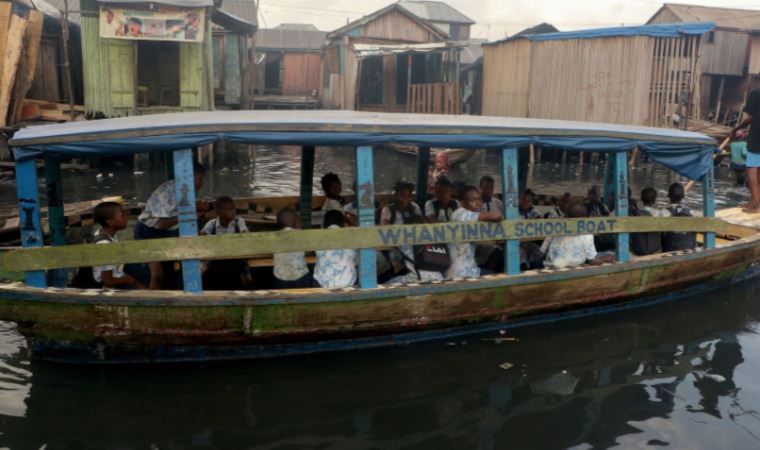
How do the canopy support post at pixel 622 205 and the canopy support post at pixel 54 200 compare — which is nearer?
the canopy support post at pixel 54 200

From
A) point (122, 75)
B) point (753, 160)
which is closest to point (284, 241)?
point (753, 160)

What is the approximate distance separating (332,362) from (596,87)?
49.9 ft

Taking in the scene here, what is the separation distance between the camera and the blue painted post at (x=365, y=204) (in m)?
5.13

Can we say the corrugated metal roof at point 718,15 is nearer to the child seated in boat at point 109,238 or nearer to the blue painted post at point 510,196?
the blue painted post at point 510,196

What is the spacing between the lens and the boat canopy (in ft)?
14.9

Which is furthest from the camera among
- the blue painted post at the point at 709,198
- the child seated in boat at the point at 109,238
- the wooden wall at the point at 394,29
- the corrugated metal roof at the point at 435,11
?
the corrugated metal roof at the point at 435,11

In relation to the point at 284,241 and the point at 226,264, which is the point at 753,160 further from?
the point at 226,264

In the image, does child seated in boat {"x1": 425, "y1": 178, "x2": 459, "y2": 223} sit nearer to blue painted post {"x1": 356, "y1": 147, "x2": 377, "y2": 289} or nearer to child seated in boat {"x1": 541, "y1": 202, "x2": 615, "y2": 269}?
child seated in boat {"x1": 541, "y1": 202, "x2": 615, "y2": 269}

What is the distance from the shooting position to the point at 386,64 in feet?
78.9

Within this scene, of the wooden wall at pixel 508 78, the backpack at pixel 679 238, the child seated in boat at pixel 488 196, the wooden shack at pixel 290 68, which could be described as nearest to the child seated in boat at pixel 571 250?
the child seated in boat at pixel 488 196

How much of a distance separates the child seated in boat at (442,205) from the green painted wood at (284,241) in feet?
3.78

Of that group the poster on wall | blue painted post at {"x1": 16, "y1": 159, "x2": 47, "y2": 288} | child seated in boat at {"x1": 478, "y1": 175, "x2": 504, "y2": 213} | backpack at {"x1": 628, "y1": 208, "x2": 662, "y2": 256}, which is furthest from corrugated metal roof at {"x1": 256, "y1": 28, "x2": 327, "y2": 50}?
blue painted post at {"x1": 16, "y1": 159, "x2": 47, "y2": 288}

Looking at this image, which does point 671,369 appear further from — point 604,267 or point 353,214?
point 353,214

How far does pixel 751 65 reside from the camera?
2478cm
